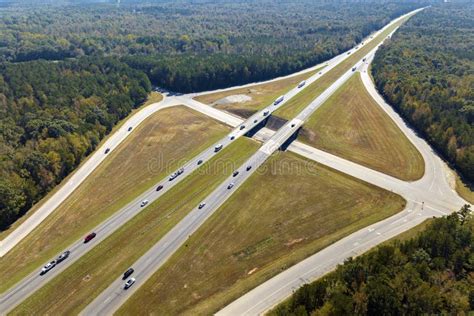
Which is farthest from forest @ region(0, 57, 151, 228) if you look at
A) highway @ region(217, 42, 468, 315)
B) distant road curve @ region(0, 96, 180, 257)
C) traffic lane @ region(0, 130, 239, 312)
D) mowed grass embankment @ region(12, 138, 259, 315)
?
highway @ region(217, 42, 468, 315)

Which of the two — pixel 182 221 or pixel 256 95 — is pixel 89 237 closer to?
pixel 182 221

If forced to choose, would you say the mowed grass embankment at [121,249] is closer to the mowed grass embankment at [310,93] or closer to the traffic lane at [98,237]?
the traffic lane at [98,237]

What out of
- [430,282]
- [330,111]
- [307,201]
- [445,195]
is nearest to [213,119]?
[330,111]

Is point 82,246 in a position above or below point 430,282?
below

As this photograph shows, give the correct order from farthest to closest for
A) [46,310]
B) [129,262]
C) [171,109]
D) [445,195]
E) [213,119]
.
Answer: [171,109] → [213,119] → [445,195] → [129,262] → [46,310]

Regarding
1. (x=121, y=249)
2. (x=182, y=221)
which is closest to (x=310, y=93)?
(x=182, y=221)

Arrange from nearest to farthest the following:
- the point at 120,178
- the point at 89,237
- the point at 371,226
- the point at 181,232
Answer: the point at 89,237
the point at 371,226
the point at 181,232
the point at 120,178

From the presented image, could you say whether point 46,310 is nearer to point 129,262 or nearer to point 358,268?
point 129,262
